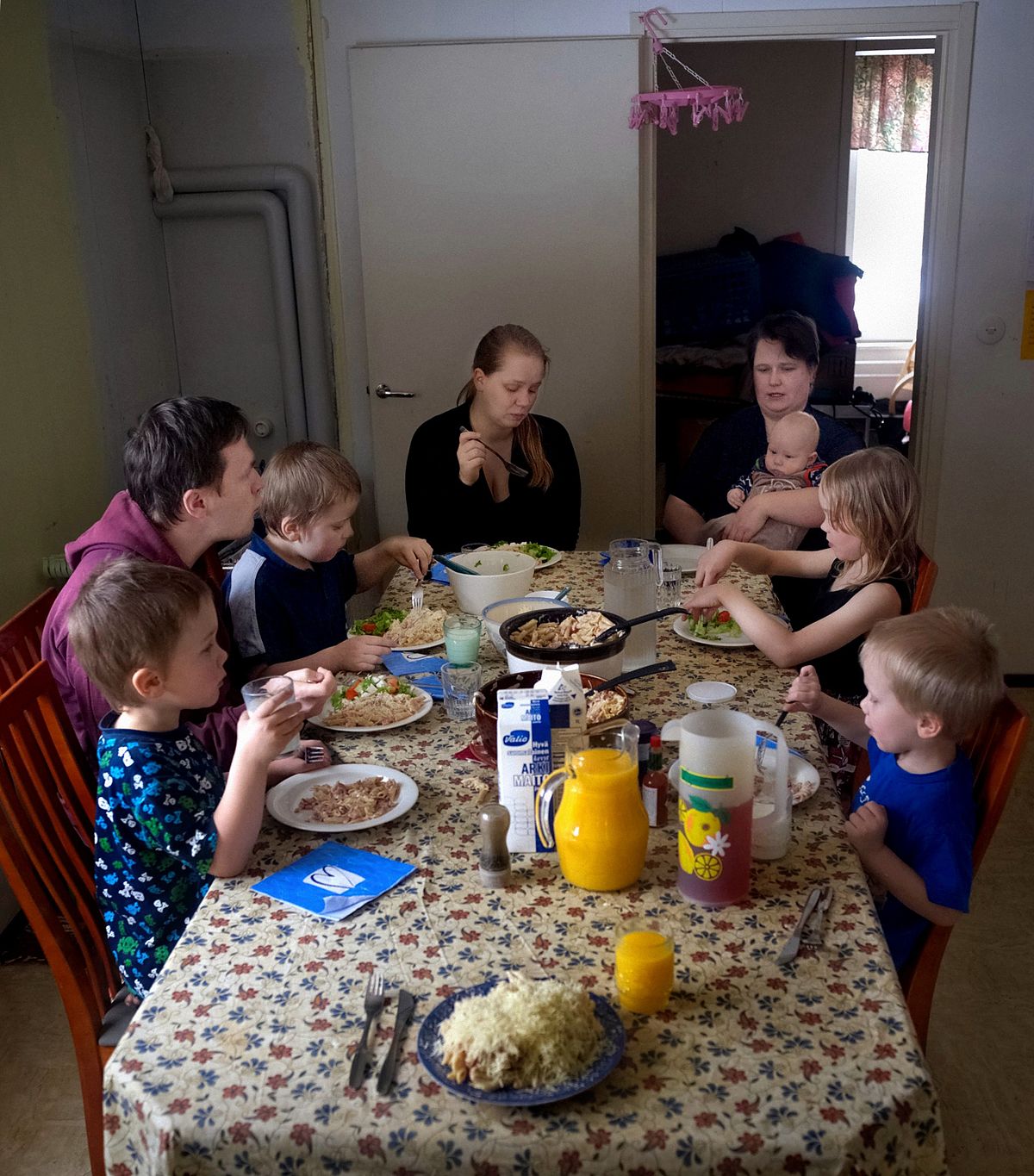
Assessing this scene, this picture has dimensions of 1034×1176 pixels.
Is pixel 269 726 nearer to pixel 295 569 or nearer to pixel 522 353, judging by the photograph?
pixel 295 569

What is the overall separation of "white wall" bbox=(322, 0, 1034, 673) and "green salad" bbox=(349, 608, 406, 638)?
176 cm

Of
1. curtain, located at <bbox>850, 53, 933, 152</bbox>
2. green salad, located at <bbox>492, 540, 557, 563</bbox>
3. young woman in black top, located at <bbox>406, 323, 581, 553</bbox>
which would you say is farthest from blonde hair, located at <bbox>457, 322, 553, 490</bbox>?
curtain, located at <bbox>850, 53, 933, 152</bbox>

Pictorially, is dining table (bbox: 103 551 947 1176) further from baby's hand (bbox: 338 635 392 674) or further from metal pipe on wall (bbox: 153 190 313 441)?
metal pipe on wall (bbox: 153 190 313 441)

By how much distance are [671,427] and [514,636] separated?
3.51 m

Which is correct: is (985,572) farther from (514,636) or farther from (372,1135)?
(372,1135)

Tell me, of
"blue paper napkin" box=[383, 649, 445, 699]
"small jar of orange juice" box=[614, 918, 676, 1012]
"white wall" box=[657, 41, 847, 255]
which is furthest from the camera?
"white wall" box=[657, 41, 847, 255]

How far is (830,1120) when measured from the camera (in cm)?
94

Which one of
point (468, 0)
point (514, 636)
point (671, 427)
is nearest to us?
point (514, 636)

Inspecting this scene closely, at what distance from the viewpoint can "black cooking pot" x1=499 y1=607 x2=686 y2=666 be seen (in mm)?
1691

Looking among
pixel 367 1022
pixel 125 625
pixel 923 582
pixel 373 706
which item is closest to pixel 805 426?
pixel 923 582

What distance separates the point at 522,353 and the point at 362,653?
1.21m

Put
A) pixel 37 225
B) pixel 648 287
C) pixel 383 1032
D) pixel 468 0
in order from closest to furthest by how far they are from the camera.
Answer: pixel 383 1032, pixel 37 225, pixel 468 0, pixel 648 287

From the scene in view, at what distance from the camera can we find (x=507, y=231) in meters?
3.66

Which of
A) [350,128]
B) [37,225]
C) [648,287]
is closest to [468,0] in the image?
[350,128]
